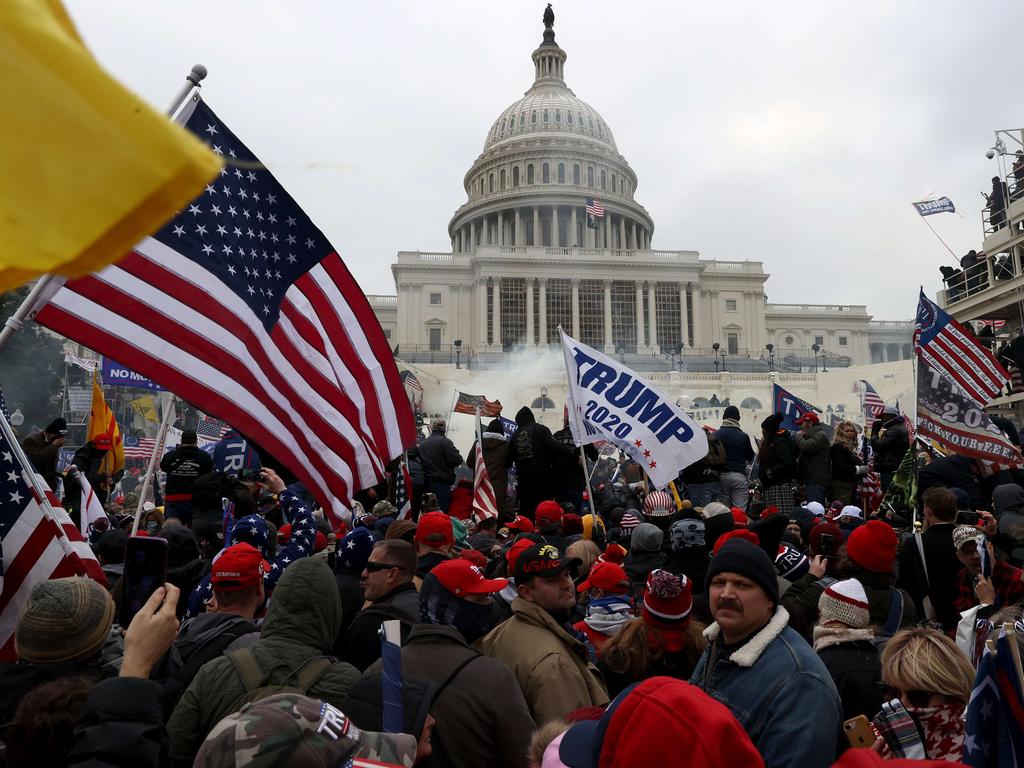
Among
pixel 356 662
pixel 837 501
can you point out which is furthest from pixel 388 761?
pixel 837 501

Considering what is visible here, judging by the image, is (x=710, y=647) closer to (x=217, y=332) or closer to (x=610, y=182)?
(x=217, y=332)

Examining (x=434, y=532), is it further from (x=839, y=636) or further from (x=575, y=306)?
(x=575, y=306)

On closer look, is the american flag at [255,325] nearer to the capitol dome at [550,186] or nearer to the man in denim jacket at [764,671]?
the man in denim jacket at [764,671]

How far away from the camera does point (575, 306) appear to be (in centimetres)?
6638

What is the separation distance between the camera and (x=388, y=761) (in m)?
1.77

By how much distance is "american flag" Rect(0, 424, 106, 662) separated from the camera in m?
3.20

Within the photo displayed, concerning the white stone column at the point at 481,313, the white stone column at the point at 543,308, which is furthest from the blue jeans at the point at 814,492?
the white stone column at the point at 481,313

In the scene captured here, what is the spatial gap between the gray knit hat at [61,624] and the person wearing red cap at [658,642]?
186 centimetres

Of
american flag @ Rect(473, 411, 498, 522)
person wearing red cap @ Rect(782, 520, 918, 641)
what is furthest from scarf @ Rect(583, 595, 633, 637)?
american flag @ Rect(473, 411, 498, 522)

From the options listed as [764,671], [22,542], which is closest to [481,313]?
[22,542]

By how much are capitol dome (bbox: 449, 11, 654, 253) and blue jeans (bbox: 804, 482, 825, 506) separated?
6404 centimetres

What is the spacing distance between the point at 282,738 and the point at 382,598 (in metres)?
2.24

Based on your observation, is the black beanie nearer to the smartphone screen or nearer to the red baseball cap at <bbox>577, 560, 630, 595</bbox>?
the red baseball cap at <bbox>577, 560, 630, 595</bbox>

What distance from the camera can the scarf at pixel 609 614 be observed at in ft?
12.8
